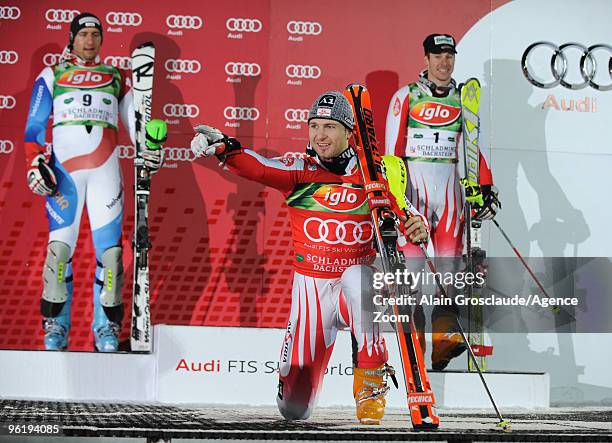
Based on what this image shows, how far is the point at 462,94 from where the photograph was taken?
5.46m

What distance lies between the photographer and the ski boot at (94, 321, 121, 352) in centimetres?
527

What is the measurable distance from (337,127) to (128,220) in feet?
5.83

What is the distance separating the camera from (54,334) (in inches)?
209

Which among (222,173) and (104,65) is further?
(222,173)

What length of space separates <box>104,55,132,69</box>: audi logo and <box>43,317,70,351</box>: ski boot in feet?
4.83

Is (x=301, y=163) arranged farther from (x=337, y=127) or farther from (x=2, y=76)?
(x=2, y=76)

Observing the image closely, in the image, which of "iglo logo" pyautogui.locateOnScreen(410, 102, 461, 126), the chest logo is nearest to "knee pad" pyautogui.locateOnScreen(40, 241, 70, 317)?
the chest logo

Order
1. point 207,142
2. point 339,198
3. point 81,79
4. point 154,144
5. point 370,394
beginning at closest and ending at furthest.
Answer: point 207,142 → point 370,394 → point 339,198 → point 154,144 → point 81,79

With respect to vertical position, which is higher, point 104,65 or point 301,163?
point 104,65

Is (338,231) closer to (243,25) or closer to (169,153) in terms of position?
(169,153)

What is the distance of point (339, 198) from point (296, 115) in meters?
1.52

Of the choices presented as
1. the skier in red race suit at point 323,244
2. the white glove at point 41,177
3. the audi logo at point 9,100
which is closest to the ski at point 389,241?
the skier in red race suit at point 323,244

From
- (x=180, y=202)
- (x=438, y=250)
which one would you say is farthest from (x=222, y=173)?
(x=438, y=250)

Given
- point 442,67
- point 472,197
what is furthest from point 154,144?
point 472,197
